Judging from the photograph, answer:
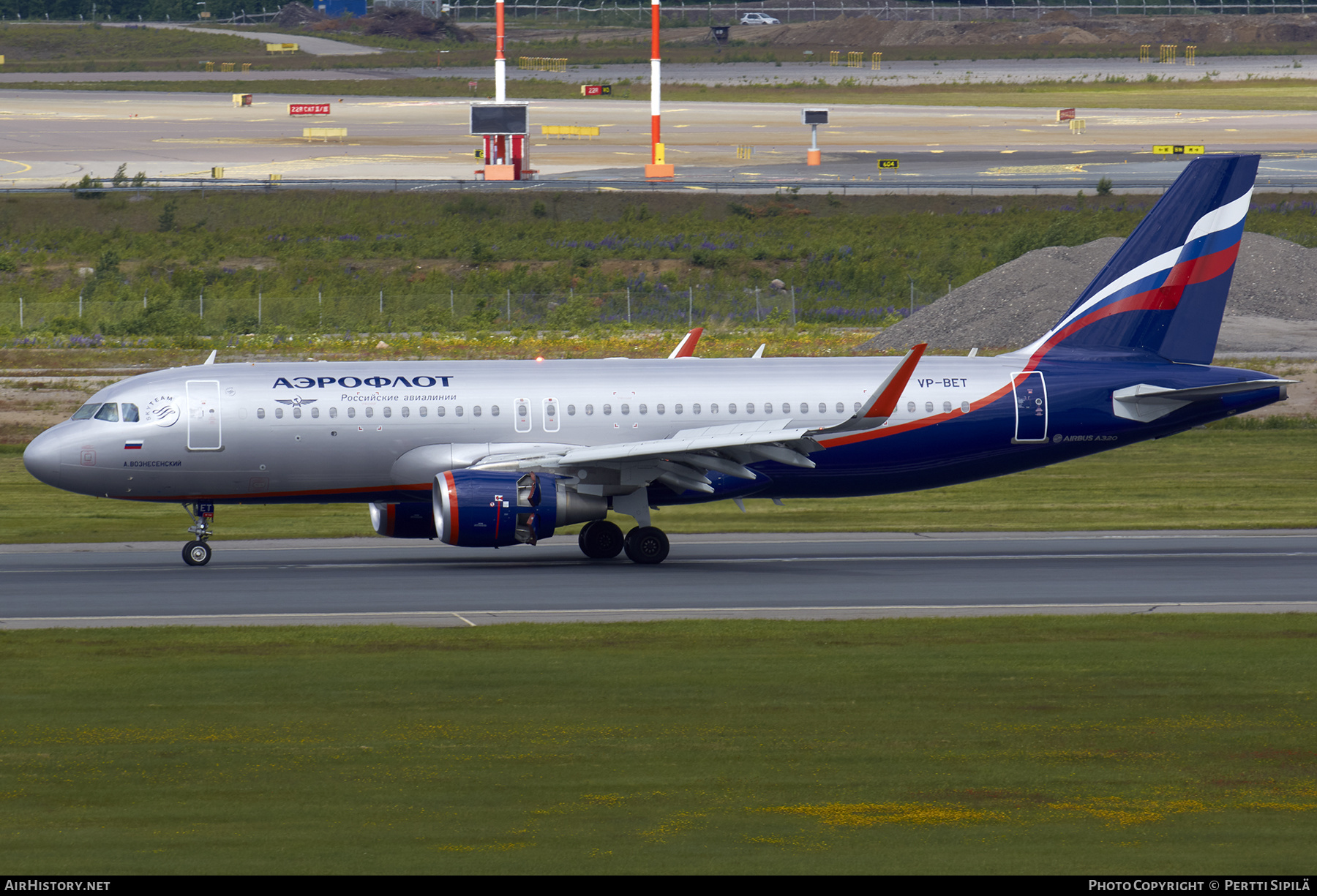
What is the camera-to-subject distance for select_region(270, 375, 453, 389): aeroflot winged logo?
3344cm

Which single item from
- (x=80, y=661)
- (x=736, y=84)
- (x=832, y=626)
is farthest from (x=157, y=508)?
(x=736, y=84)

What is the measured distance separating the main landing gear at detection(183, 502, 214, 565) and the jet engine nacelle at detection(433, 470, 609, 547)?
5.32 metres

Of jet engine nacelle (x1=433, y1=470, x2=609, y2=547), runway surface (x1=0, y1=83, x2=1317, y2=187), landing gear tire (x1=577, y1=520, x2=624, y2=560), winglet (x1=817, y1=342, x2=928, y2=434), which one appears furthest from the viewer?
runway surface (x1=0, y1=83, x2=1317, y2=187)

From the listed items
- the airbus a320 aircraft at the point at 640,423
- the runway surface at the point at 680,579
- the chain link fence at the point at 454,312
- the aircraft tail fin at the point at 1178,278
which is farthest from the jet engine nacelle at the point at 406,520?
the chain link fence at the point at 454,312

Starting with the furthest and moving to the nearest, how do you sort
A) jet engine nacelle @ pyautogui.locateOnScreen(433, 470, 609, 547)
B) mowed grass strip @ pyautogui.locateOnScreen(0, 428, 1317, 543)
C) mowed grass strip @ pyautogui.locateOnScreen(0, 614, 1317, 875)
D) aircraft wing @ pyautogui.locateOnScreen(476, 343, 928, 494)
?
mowed grass strip @ pyautogui.locateOnScreen(0, 428, 1317, 543)
jet engine nacelle @ pyautogui.locateOnScreen(433, 470, 609, 547)
aircraft wing @ pyautogui.locateOnScreen(476, 343, 928, 494)
mowed grass strip @ pyautogui.locateOnScreen(0, 614, 1317, 875)

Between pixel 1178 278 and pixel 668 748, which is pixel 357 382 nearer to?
pixel 668 748

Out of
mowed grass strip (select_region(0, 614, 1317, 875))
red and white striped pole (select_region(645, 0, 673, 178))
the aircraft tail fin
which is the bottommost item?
mowed grass strip (select_region(0, 614, 1317, 875))

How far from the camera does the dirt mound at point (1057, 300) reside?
217ft

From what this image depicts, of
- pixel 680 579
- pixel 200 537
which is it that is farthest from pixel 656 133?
pixel 680 579

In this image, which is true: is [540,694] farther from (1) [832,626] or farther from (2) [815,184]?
(2) [815,184]

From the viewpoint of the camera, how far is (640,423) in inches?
1330

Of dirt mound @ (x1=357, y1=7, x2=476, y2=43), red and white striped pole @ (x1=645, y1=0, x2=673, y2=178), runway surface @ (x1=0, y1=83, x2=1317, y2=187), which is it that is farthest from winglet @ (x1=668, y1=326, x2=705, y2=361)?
dirt mound @ (x1=357, y1=7, x2=476, y2=43)

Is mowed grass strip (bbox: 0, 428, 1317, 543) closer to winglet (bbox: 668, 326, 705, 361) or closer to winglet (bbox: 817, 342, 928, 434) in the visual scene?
winglet (bbox: 668, 326, 705, 361)

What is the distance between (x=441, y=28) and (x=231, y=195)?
355 ft
